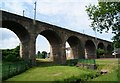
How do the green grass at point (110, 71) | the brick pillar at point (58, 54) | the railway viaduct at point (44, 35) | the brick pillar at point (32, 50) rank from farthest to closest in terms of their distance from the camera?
the brick pillar at point (58, 54), the brick pillar at point (32, 50), the railway viaduct at point (44, 35), the green grass at point (110, 71)

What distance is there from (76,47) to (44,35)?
1209 centimetres

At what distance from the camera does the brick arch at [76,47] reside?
5597 centimetres

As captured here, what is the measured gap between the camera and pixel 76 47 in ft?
186

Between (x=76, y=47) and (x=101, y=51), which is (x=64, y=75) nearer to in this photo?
(x=76, y=47)

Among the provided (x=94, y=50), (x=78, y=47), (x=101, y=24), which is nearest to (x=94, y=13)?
(x=101, y=24)

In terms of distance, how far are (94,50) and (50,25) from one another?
24807 millimetres

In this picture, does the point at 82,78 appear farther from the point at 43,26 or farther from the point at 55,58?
the point at 55,58

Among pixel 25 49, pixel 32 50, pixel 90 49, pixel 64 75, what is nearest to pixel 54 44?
pixel 32 50

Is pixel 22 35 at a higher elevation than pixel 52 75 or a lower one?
higher

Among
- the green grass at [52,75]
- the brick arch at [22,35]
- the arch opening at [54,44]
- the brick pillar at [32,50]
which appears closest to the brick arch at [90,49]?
the arch opening at [54,44]

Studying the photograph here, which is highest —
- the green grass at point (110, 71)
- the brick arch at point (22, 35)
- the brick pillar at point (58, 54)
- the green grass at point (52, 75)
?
the brick arch at point (22, 35)

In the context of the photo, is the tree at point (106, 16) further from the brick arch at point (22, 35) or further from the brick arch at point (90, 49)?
the brick arch at point (90, 49)

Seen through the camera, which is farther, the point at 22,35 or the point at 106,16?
the point at 22,35

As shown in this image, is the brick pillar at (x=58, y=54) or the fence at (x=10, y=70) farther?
the brick pillar at (x=58, y=54)
